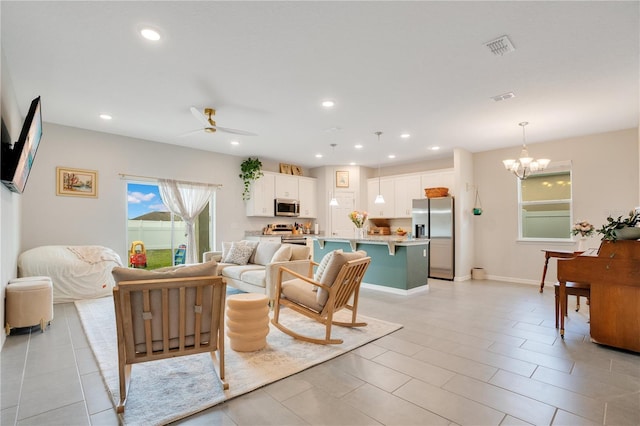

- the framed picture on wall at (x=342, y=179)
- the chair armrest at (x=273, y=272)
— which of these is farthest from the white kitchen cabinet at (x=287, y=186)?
the chair armrest at (x=273, y=272)

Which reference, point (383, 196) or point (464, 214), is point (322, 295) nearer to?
point (464, 214)

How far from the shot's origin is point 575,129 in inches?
208

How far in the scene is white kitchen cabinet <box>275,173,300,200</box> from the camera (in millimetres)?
7766

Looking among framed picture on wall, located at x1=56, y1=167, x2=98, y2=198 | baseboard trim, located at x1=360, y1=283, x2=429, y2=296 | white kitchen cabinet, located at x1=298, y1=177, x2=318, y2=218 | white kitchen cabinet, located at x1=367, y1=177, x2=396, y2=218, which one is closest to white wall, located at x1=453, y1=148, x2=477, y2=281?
baseboard trim, located at x1=360, y1=283, x2=429, y2=296

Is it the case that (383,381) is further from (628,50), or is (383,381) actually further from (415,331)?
(628,50)

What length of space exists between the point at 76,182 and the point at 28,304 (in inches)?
104

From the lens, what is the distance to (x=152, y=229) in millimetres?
6402

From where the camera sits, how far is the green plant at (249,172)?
7.18 metres

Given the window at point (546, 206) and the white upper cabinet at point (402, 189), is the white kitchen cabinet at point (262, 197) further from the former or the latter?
the window at point (546, 206)

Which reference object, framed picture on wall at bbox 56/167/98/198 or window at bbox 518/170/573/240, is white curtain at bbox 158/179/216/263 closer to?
framed picture on wall at bbox 56/167/98/198

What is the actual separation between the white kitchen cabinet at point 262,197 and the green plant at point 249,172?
10cm

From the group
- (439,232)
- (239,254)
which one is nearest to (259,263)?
(239,254)

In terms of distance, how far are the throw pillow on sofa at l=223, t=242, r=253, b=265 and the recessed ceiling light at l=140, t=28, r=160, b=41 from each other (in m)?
3.42

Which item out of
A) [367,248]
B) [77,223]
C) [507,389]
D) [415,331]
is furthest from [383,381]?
[77,223]
